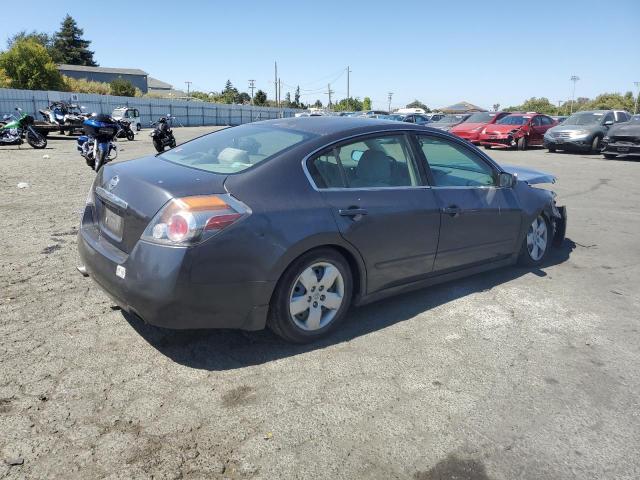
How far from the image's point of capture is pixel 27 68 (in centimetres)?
4922

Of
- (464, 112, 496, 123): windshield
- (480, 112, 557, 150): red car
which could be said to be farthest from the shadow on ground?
(464, 112, 496, 123): windshield

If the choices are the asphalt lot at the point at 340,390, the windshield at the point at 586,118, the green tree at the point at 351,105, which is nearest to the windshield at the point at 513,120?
the windshield at the point at 586,118

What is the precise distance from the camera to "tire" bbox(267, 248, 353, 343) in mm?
3410

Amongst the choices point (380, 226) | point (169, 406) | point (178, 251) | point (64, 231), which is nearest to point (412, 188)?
point (380, 226)

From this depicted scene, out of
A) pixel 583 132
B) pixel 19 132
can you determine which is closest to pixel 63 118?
pixel 19 132

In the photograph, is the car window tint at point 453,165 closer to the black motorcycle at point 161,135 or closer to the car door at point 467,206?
the car door at point 467,206

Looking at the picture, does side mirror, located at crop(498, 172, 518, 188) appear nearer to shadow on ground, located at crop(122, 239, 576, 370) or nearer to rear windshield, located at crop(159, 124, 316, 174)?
shadow on ground, located at crop(122, 239, 576, 370)

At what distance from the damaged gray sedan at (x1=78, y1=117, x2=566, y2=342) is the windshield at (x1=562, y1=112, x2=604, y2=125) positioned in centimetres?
1843

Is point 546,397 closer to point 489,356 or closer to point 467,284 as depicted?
point 489,356

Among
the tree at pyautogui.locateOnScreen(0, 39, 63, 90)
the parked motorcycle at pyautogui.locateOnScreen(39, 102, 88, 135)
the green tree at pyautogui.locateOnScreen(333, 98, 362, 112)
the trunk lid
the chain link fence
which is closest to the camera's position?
the trunk lid

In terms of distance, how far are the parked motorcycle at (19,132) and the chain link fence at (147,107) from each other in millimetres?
11737

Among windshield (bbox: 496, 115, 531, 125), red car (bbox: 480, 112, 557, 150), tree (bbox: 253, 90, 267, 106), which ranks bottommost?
red car (bbox: 480, 112, 557, 150)

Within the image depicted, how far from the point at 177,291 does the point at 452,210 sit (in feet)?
7.96

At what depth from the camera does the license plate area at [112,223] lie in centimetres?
337
